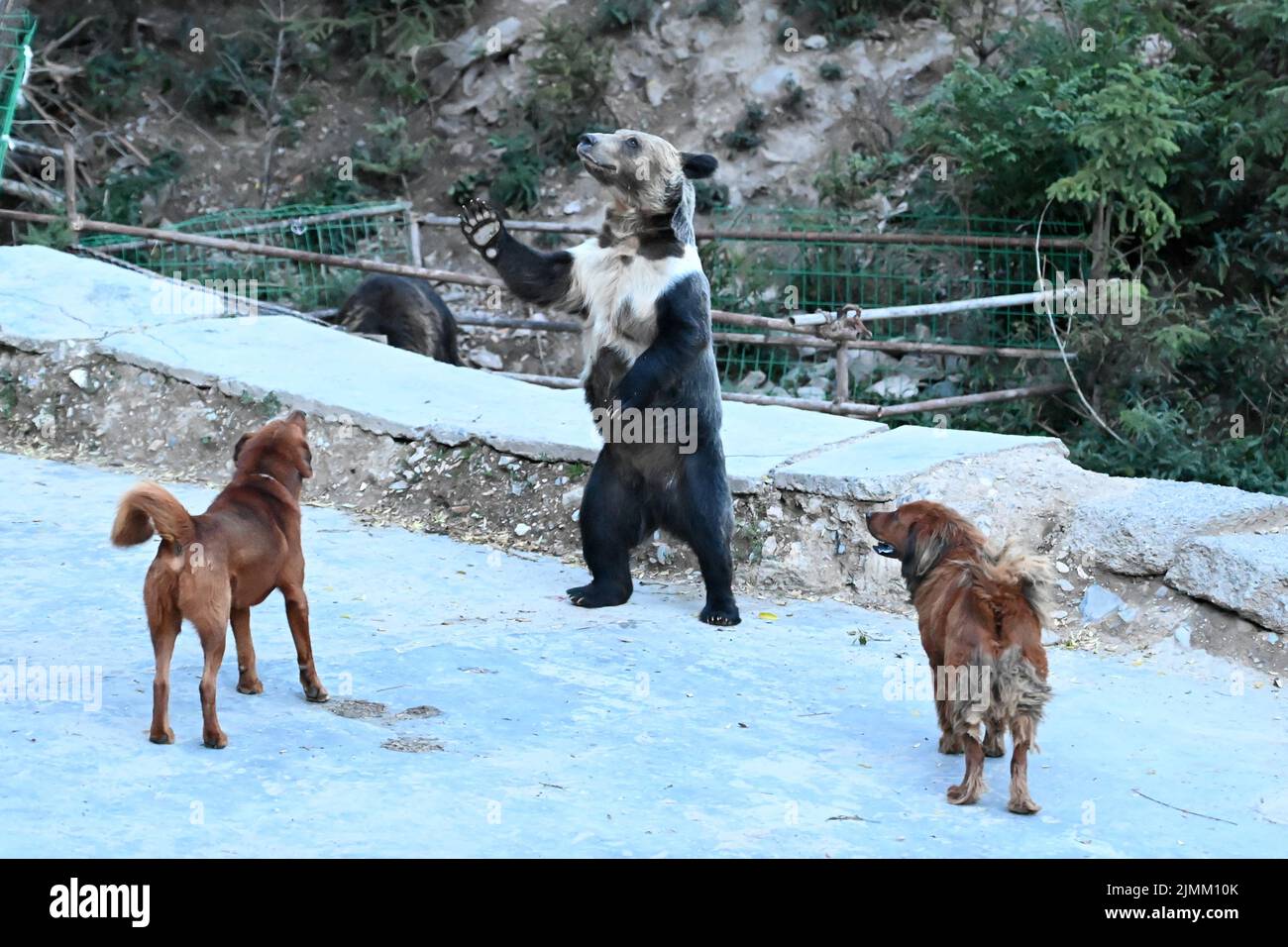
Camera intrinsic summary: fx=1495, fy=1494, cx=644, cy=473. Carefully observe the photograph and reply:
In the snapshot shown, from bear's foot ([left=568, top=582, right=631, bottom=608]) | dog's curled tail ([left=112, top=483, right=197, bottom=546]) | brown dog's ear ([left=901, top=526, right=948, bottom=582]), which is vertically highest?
dog's curled tail ([left=112, top=483, right=197, bottom=546])

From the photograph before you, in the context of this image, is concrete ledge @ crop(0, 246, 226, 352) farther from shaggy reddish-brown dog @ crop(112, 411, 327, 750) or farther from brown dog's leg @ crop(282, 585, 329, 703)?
brown dog's leg @ crop(282, 585, 329, 703)

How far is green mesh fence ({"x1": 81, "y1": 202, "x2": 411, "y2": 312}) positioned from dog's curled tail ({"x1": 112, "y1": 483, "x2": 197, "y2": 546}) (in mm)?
7958

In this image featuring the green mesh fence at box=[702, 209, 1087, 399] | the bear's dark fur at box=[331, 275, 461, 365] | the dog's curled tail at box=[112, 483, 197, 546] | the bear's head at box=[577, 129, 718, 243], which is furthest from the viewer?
the green mesh fence at box=[702, 209, 1087, 399]

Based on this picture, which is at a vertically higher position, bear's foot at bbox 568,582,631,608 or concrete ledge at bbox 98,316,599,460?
concrete ledge at bbox 98,316,599,460

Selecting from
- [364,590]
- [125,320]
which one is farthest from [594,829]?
[125,320]

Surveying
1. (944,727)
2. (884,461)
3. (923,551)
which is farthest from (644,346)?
(944,727)

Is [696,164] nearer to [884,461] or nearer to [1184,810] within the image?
Result: [884,461]

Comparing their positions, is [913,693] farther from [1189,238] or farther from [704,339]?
[1189,238]

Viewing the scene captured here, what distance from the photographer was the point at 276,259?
Result: 13.1 metres

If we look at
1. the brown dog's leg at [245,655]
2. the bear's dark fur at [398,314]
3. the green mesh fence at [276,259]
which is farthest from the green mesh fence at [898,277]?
the brown dog's leg at [245,655]

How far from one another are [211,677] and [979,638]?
2149 mm

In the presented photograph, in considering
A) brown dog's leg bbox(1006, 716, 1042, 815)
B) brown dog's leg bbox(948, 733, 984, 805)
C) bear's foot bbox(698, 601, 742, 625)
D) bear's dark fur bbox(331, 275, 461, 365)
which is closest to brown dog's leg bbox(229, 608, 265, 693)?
bear's foot bbox(698, 601, 742, 625)

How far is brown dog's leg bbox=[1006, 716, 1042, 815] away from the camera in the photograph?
161 inches

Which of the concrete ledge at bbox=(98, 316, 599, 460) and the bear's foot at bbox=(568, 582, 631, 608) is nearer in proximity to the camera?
the bear's foot at bbox=(568, 582, 631, 608)
